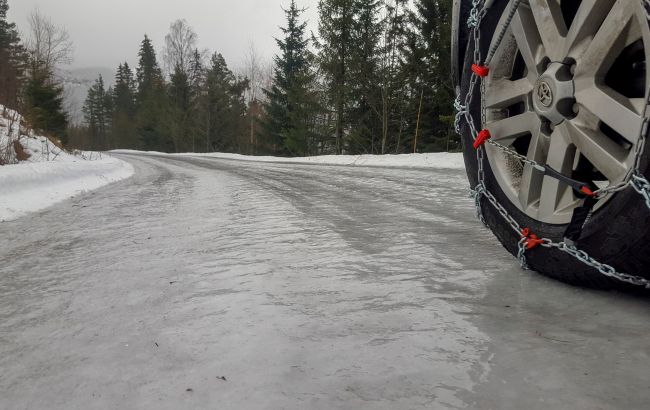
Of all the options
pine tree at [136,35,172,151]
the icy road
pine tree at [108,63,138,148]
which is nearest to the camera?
the icy road

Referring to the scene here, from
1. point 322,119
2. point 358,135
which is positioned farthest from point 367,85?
point 322,119

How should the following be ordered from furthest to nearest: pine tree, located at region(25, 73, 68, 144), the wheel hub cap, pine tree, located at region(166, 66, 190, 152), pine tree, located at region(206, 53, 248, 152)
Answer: pine tree, located at region(166, 66, 190, 152) → pine tree, located at region(206, 53, 248, 152) → pine tree, located at region(25, 73, 68, 144) → the wheel hub cap

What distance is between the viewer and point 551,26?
68.8 inches

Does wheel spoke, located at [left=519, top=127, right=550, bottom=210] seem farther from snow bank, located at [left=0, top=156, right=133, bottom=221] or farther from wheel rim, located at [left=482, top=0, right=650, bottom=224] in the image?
snow bank, located at [left=0, top=156, right=133, bottom=221]

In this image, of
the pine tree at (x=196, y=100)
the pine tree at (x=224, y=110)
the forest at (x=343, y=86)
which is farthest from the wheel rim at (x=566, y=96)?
the pine tree at (x=196, y=100)

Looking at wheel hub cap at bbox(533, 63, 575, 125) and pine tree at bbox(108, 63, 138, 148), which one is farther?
pine tree at bbox(108, 63, 138, 148)

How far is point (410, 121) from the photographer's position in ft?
88.0

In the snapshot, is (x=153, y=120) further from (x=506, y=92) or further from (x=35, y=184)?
(x=506, y=92)

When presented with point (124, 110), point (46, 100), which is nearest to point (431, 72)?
point (46, 100)

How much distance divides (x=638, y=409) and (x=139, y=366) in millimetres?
A: 1330

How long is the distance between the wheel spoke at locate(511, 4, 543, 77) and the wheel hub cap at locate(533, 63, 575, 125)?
0.37ft

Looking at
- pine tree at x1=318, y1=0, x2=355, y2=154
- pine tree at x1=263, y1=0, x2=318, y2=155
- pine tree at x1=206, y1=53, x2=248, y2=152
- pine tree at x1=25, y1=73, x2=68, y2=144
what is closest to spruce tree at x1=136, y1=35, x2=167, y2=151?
pine tree at x1=206, y1=53, x2=248, y2=152

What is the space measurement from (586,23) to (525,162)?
0.60 m

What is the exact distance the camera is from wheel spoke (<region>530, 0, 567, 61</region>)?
5.63 feet
